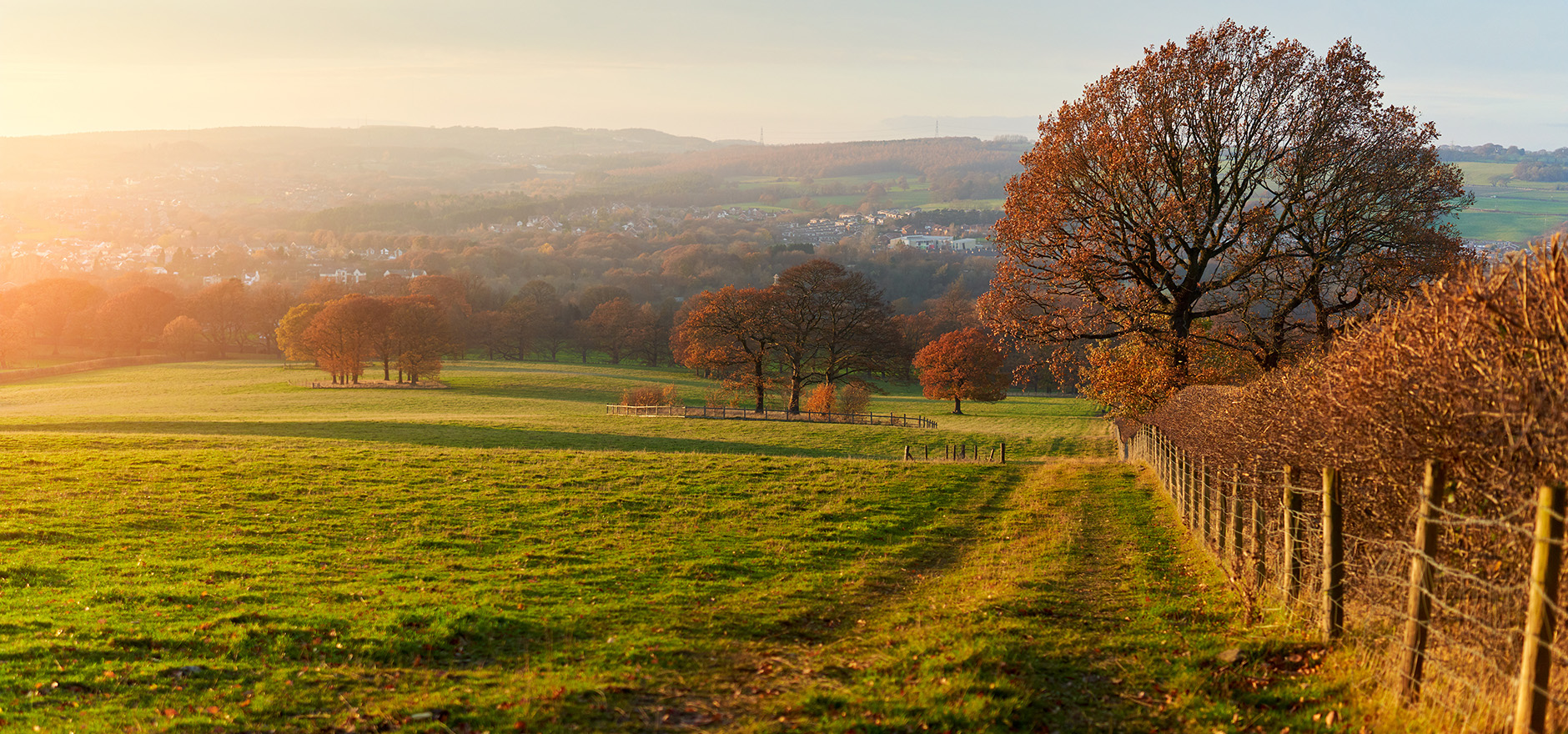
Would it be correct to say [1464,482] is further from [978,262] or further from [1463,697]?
[978,262]

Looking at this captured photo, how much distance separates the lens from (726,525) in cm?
1736

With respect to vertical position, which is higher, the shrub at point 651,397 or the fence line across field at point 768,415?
the shrub at point 651,397

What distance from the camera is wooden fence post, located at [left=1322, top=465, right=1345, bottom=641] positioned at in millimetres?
8344

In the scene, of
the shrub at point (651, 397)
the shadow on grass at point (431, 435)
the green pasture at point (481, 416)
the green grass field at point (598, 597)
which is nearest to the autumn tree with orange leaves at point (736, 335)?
the shrub at point (651, 397)

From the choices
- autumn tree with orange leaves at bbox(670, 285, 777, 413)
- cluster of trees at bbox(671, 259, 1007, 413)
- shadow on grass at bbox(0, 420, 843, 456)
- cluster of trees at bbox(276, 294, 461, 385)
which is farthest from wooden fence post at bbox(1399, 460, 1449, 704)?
cluster of trees at bbox(276, 294, 461, 385)

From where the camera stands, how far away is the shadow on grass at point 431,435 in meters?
35.1

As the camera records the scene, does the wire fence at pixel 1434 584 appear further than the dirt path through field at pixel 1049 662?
No

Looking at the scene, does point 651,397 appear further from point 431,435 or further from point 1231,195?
point 1231,195

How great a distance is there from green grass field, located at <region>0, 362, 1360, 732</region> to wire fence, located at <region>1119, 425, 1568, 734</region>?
2.59 ft

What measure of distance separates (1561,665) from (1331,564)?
2.71 m

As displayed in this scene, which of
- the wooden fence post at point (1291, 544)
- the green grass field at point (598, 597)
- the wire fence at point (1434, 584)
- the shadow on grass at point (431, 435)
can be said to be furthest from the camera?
the shadow on grass at point (431, 435)

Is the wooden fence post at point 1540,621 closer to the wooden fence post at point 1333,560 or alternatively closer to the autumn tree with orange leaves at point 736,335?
the wooden fence post at point 1333,560

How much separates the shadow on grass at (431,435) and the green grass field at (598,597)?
27.8 ft

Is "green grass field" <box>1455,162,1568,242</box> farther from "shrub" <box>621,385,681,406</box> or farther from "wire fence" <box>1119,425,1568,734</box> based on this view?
"wire fence" <box>1119,425,1568,734</box>
